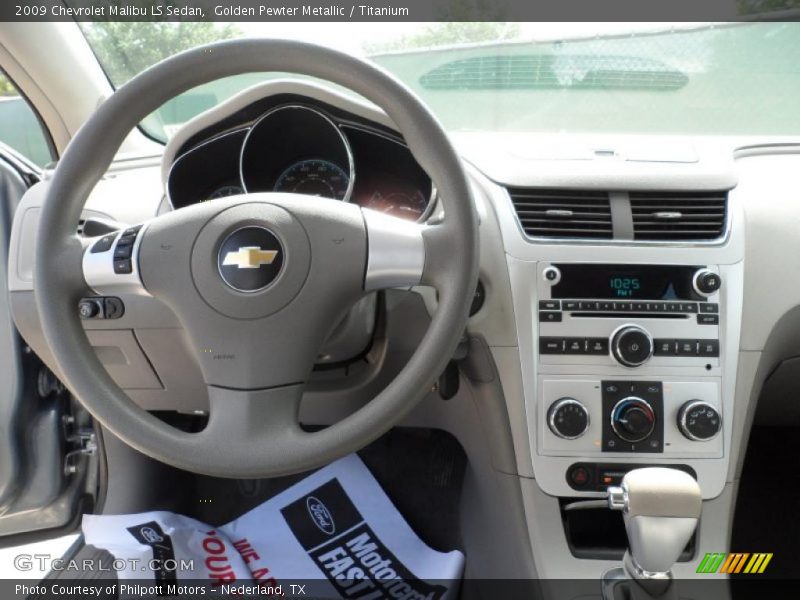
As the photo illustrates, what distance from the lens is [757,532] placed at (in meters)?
1.84

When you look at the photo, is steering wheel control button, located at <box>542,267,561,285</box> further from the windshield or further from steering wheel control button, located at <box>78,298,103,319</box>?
steering wheel control button, located at <box>78,298,103,319</box>

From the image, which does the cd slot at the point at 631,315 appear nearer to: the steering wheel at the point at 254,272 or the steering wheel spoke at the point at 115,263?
the steering wheel at the point at 254,272

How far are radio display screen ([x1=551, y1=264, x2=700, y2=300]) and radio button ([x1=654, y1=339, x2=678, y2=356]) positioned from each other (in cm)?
8

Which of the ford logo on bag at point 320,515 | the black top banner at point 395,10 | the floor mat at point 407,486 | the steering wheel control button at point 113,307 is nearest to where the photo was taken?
the steering wheel control button at point 113,307

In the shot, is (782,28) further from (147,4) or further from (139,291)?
(139,291)

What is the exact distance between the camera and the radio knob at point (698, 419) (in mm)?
1285

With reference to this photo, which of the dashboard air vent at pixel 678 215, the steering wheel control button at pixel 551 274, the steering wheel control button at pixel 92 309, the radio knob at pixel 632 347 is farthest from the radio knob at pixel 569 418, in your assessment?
the steering wheel control button at pixel 92 309

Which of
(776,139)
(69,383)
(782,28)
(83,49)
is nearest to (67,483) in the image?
(69,383)

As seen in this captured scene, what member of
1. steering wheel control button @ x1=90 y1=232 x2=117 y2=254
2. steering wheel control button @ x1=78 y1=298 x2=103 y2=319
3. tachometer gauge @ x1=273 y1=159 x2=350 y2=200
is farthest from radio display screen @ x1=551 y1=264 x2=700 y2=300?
steering wheel control button @ x1=78 y1=298 x2=103 y2=319

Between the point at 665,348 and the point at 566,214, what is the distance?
0.30m

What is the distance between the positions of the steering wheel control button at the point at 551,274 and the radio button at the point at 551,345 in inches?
4.2

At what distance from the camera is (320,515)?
65.6 inches

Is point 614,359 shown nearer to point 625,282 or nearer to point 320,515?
point 625,282

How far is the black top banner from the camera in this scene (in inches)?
58.4
